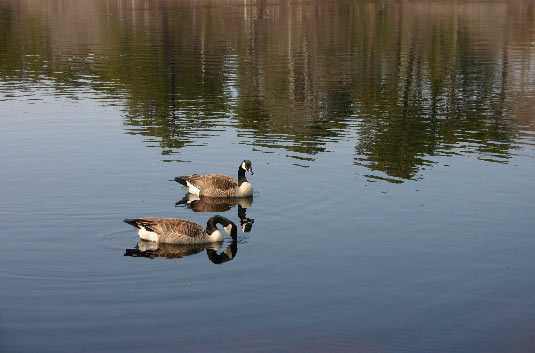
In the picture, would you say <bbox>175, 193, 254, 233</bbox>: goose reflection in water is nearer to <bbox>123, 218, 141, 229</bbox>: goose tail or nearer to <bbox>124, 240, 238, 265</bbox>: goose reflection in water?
<bbox>124, 240, 238, 265</bbox>: goose reflection in water

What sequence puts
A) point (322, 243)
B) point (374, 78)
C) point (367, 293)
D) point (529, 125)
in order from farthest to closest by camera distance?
point (374, 78), point (529, 125), point (322, 243), point (367, 293)

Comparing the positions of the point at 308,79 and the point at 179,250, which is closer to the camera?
the point at 179,250

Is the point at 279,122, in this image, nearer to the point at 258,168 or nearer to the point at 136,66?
the point at 258,168

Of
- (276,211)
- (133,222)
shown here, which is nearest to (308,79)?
(276,211)

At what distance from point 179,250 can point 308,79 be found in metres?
49.4

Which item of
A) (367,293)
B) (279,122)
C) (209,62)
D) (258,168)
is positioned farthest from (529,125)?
(209,62)

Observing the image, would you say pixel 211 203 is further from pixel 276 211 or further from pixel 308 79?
pixel 308 79

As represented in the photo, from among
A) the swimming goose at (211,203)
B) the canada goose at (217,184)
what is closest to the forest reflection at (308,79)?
the canada goose at (217,184)

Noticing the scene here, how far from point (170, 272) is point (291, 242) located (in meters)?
4.60

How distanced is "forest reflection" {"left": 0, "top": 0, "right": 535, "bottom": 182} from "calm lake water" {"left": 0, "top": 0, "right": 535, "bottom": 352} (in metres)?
0.38

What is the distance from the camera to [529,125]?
50906 millimetres

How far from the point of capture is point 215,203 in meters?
32.7

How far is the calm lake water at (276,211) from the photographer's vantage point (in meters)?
19.7

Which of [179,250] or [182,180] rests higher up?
[182,180]
